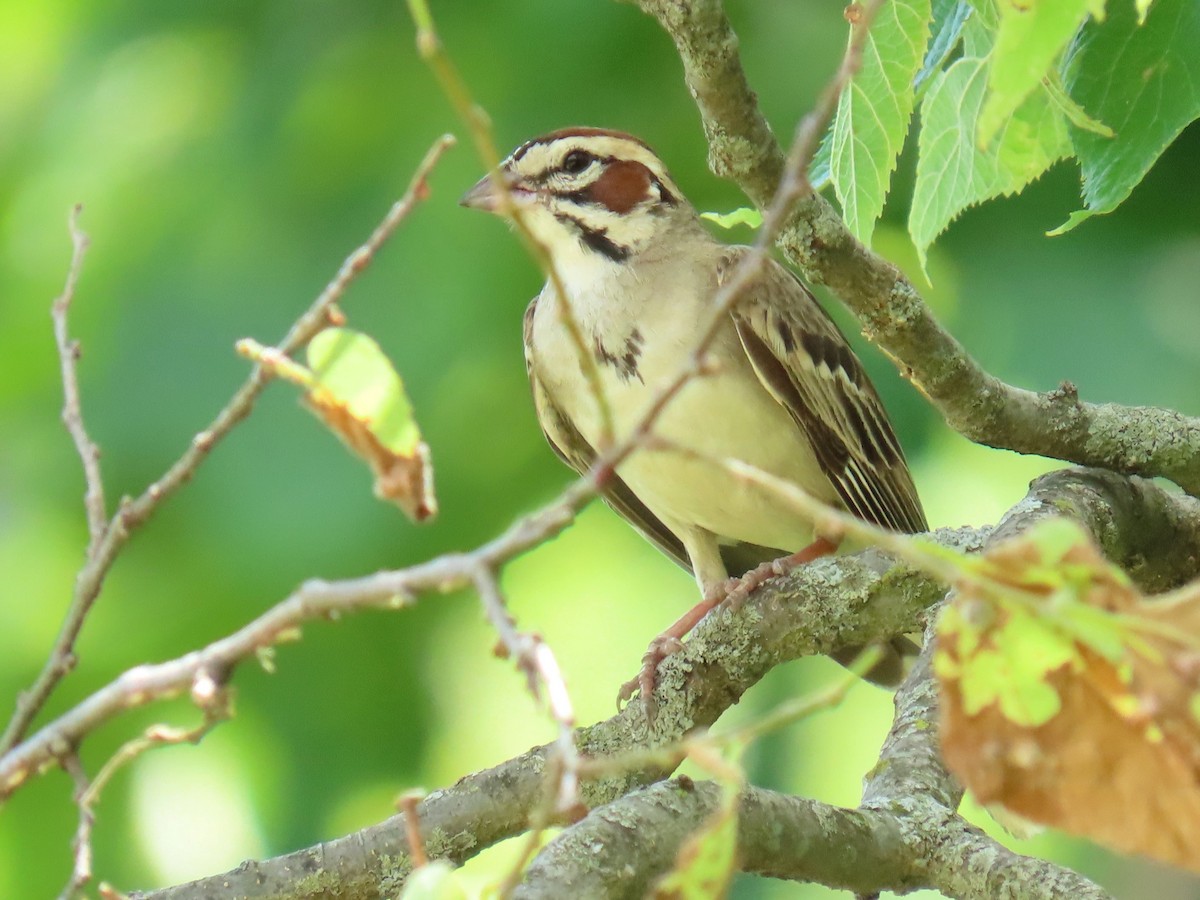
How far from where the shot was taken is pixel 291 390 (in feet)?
15.8

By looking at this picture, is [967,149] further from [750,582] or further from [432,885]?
[432,885]

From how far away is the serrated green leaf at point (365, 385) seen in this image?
3.70ft

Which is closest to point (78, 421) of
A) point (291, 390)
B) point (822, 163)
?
point (822, 163)

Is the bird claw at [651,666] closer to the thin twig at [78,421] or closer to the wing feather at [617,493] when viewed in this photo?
the wing feather at [617,493]

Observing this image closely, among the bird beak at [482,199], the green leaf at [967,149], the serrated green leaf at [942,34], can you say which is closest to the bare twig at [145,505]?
the green leaf at [967,149]

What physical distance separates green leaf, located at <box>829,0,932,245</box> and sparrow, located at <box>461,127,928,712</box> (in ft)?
3.88

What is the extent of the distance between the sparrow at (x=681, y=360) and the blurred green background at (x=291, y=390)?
2.77 ft

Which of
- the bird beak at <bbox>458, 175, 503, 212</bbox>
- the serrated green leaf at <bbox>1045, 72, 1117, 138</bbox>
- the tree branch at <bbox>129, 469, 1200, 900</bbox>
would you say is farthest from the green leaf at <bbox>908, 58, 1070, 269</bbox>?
the bird beak at <bbox>458, 175, 503, 212</bbox>

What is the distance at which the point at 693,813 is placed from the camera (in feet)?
6.19

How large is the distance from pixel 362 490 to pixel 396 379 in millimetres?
3597

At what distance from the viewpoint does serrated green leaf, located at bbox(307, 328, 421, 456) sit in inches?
44.4

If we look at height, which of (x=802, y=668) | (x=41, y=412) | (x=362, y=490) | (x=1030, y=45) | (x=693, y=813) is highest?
(x=41, y=412)

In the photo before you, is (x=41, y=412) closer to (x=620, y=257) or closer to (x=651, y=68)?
(x=651, y=68)

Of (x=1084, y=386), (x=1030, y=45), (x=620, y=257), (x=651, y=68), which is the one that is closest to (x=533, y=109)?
(x=651, y=68)
